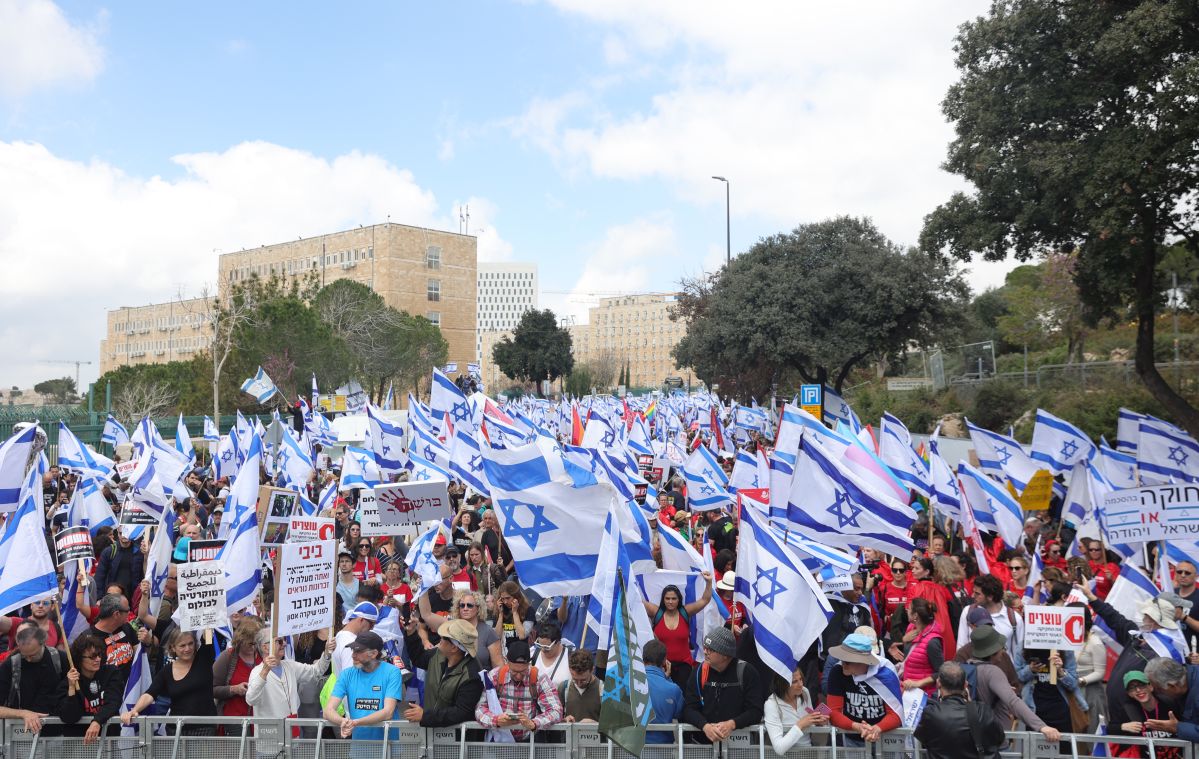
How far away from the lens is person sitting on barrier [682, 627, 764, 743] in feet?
23.2

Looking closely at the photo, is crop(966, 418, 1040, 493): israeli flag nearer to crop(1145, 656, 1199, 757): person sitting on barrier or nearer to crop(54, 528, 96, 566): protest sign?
crop(1145, 656, 1199, 757): person sitting on barrier

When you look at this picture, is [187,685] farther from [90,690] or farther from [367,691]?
[367,691]

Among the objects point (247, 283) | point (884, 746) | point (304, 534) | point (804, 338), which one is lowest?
point (884, 746)

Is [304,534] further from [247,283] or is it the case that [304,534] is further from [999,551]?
[247,283]

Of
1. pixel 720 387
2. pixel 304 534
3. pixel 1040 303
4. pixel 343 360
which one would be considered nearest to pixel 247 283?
pixel 343 360

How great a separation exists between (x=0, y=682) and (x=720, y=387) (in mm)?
53956

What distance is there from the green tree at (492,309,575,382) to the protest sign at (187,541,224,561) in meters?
95.8

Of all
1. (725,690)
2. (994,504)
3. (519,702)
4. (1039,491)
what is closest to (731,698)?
(725,690)

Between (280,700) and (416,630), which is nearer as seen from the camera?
(280,700)

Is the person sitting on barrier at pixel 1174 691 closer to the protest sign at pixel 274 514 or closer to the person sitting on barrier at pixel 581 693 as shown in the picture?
the person sitting on barrier at pixel 581 693

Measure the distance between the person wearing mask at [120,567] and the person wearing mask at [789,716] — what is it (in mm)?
7560

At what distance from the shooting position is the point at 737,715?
23.2 ft

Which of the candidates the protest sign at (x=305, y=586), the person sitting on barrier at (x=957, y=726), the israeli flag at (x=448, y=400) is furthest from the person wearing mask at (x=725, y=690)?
the israeli flag at (x=448, y=400)

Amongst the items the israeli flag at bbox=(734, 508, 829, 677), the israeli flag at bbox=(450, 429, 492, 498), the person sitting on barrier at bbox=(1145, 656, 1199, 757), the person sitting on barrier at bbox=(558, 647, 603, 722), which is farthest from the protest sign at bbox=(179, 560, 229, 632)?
the israeli flag at bbox=(450, 429, 492, 498)
